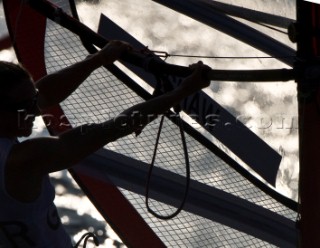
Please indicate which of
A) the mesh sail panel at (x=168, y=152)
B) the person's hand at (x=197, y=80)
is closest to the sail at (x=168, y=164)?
the mesh sail panel at (x=168, y=152)

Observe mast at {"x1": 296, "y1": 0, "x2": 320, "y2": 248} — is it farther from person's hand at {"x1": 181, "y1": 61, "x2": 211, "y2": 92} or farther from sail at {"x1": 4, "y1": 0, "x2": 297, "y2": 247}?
sail at {"x1": 4, "y1": 0, "x2": 297, "y2": 247}

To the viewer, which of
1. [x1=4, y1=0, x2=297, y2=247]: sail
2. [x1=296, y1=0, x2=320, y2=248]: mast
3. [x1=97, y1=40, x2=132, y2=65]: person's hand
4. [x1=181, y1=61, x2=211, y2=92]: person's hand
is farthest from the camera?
[x1=4, y1=0, x2=297, y2=247]: sail

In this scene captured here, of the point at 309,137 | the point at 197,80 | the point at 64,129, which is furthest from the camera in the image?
the point at 64,129

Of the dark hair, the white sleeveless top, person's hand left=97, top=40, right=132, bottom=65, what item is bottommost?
the white sleeveless top

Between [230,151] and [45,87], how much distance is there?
1.27m

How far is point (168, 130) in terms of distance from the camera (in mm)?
4129

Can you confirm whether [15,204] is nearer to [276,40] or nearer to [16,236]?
[16,236]

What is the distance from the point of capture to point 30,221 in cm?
251

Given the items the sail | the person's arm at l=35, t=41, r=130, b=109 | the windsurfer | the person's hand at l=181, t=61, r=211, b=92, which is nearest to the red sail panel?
the sail

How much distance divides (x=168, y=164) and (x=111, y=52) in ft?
3.78

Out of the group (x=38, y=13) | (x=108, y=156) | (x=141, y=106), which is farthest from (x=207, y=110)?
(x=141, y=106)

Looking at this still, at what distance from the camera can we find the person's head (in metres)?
2.45

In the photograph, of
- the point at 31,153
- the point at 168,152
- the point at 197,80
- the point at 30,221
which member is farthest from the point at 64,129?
the point at 31,153

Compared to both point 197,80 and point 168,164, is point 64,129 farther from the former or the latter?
point 197,80
